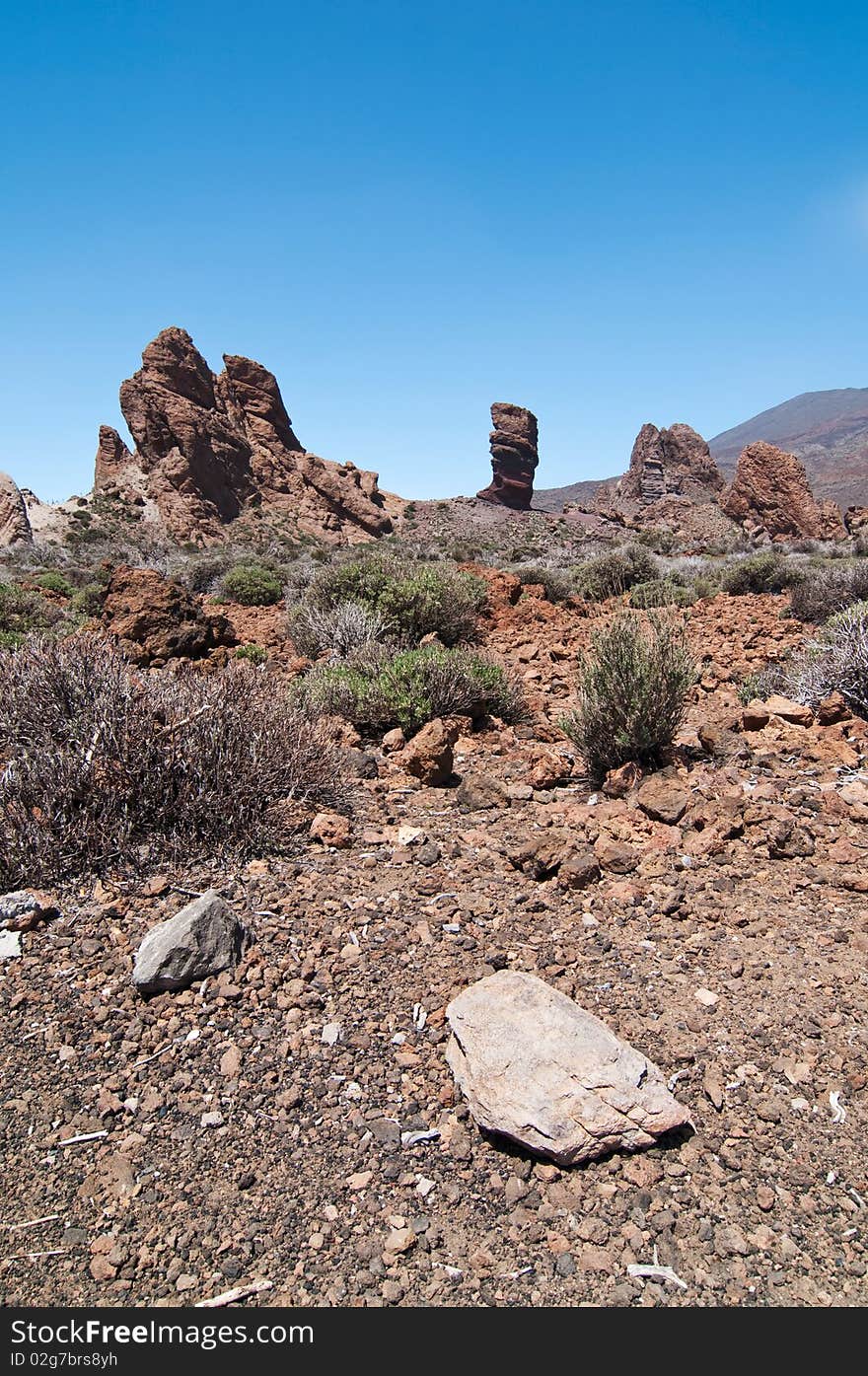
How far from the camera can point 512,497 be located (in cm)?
7075

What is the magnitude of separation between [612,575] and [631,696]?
32.9 feet

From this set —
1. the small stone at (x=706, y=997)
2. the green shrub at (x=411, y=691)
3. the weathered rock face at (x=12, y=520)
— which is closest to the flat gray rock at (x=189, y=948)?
the small stone at (x=706, y=997)

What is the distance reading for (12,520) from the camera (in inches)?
993

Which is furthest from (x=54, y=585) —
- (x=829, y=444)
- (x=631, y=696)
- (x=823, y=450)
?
(x=829, y=444)

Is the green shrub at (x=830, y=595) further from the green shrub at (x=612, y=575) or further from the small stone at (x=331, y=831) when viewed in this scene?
the small stone at (x=331, y=831)

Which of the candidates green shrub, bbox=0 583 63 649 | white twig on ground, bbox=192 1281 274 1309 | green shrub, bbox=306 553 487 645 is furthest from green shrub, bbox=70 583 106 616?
white twig on ground, bbox=192 1281 274 1309

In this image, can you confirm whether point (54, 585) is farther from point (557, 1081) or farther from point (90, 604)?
point (557, 1081)

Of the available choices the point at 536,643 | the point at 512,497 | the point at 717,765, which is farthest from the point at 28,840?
the point at 512,497

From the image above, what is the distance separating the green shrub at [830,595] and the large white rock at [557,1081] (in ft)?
27.0

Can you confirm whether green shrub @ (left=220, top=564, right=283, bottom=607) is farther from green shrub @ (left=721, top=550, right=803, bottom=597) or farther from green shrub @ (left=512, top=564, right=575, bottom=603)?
green shrub @ (left=721, top=550, right=803, bottom=597)

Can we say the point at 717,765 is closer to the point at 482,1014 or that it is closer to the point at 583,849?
the point at 583,849

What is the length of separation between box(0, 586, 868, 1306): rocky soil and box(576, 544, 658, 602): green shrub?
8.96 meters

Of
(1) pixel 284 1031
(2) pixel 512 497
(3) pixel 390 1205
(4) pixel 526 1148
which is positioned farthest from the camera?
(2) pixel 512 497

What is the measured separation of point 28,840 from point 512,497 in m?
71.0
